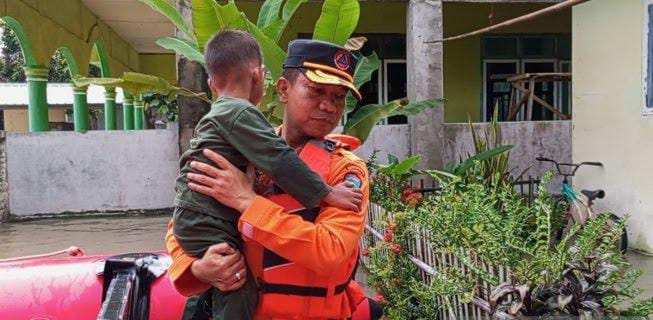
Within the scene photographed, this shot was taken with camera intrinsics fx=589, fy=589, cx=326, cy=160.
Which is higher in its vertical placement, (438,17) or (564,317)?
(438,17)

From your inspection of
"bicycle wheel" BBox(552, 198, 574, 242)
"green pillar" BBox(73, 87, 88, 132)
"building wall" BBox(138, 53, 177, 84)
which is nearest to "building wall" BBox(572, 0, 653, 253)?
"bicycle wheel" BBox(552, 198, 574, 242)

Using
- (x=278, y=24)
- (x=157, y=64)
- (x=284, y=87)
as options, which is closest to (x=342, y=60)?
(x=284, y=87)

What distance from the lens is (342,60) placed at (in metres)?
1.59

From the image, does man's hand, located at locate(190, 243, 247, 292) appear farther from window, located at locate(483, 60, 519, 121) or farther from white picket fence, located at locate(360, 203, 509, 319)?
window, located at locate(483, 60, 519, 121)

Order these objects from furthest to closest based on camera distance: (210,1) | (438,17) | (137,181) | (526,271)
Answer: (137,181)
(438,17)
(210,1)
(526,271)

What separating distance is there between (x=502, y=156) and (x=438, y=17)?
Result: 257cm

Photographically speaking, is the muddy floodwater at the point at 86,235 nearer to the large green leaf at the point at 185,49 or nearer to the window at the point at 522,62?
the large green leaf at the point at 185,49

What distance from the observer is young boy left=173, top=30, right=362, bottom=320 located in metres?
1.47

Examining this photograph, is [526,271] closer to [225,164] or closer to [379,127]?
[225,164]

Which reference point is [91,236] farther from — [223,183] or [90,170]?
[223,183]

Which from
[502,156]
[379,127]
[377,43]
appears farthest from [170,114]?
[502,156]

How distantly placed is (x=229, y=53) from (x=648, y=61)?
5.40 meters

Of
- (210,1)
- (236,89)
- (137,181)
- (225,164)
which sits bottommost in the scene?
(137,181)

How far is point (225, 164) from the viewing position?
151 cm
